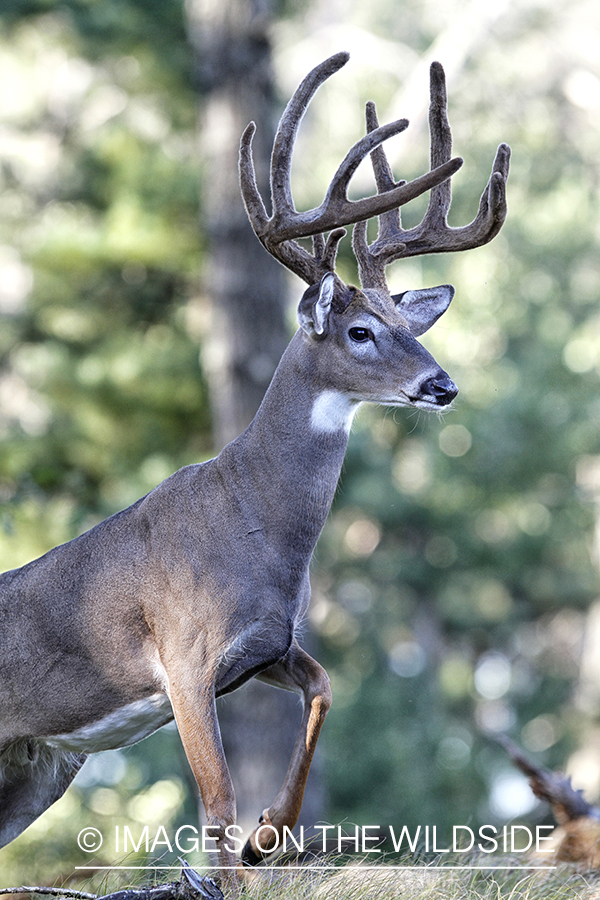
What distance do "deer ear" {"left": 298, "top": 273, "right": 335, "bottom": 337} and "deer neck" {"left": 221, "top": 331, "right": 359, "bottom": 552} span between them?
0.38 feet

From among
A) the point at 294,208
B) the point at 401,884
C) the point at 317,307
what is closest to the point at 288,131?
the point at 294,208

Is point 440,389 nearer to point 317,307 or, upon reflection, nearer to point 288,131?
point 317,307

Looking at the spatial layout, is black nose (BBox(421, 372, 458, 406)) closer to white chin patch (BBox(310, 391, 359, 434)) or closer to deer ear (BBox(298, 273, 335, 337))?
white chin patch (BBox(310, 391, 359, 434))

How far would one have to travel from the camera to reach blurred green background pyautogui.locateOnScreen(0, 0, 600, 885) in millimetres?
12305

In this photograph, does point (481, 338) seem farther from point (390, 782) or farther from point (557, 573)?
point (390, 782)

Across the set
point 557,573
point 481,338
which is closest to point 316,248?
point 481,338

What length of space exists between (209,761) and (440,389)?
69.8 inches

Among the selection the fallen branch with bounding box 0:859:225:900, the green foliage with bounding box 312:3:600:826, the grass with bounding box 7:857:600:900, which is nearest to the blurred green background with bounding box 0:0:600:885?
the green foliage with bounding box 312:3:600:826

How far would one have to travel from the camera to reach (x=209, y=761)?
4.46 meters

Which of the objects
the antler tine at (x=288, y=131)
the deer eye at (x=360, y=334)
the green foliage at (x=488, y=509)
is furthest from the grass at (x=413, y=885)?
the green foliage at (x=488, y=509)

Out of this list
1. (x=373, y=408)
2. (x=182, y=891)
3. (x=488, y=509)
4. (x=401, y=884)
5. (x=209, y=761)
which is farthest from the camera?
(x=488, y=509)

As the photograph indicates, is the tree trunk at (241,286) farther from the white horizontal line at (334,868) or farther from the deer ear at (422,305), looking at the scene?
the deer ear at (422,305)

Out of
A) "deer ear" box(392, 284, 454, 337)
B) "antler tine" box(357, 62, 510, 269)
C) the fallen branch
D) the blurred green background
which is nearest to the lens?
the fallen branch

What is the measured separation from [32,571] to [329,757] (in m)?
11.7
